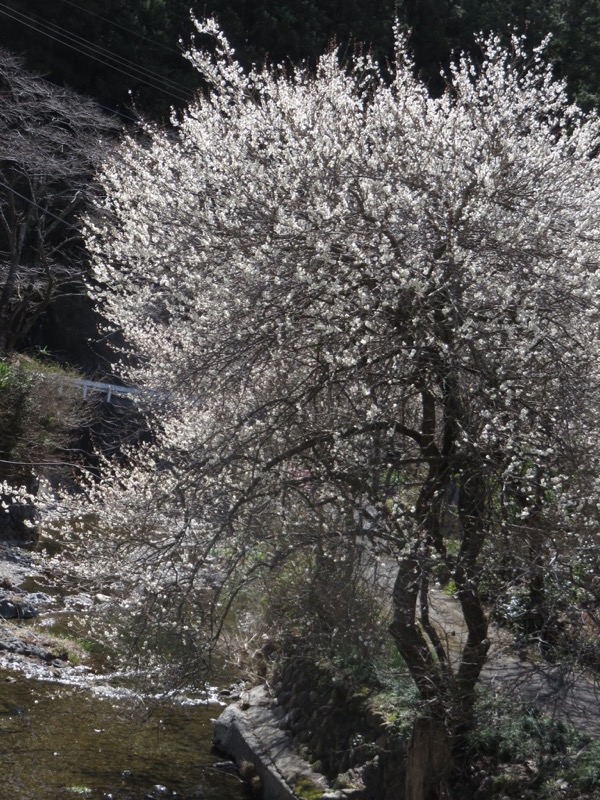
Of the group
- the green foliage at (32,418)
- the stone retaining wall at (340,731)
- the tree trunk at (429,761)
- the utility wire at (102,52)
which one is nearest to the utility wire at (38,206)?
the utility wire at (102,52)

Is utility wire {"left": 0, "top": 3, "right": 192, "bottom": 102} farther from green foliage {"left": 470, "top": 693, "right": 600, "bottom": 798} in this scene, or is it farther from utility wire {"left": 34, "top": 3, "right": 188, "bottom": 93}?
green foliage {"left": 470, "top": 693, "right": 600, "bottom": 798}

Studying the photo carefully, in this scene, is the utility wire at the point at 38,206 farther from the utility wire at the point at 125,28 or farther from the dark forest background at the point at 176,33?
the utility wire at the point at 125,28

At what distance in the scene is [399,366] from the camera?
18.1 ft

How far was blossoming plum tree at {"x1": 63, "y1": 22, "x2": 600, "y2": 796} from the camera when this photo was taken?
5.48 meters

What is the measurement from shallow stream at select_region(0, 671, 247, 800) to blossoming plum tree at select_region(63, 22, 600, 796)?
2152mm

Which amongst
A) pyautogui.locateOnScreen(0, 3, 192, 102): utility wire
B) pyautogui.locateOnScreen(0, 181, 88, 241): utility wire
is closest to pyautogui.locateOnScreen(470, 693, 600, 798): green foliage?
pyautogui.locateOnScreen(0, 181, 88, 241): utility wire

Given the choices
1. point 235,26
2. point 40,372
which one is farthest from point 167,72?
Answer: point 40,372

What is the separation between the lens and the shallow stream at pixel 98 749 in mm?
7660

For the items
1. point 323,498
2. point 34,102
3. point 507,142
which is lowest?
point 323,498

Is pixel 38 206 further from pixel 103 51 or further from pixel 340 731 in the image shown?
pixel 340 731

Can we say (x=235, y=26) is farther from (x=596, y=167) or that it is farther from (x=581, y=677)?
(x=581, y=677)

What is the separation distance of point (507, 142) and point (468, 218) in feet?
2.60

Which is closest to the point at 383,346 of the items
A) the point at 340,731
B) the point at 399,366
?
the point at 399,366

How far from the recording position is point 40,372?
1741 centimetres
